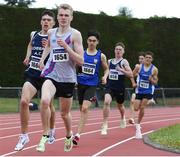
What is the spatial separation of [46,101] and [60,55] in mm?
745

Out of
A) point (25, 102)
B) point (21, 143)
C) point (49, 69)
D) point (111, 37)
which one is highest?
point (111, 37)

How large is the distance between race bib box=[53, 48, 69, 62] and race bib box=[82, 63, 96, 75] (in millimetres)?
2515

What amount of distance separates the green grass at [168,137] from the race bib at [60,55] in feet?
8.03

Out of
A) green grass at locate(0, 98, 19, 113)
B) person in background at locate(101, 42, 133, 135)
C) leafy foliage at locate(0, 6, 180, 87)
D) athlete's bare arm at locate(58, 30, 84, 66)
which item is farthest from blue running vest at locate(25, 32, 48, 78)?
leafy foliage at locate(0, 6, 180, 87)

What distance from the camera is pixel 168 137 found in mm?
11820

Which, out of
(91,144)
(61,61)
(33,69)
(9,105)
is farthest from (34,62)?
(9,105)

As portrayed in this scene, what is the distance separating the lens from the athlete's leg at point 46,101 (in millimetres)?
8891

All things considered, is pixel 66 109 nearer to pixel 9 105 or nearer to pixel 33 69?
pixel 33 69

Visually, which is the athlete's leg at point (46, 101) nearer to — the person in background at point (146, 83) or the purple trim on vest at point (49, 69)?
A: the purple trim on vest at point (49, 69)

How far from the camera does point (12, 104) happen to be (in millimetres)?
23547

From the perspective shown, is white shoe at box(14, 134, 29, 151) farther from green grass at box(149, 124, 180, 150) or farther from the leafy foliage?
the leafy foliage

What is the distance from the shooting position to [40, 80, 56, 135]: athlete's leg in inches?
350

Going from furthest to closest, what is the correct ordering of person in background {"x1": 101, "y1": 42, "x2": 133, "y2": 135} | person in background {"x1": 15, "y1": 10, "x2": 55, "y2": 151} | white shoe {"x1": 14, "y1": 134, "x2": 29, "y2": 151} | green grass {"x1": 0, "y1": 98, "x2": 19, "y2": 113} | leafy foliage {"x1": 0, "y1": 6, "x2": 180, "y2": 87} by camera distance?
1. leafy foliage {"x1": 0, "y1": 6, "x2": 180, "y2": 87}
2. green grass {"x1": 0, "y1": 98, "x2": 19, "y2": 113}
3. person in background {"x1": 101, "y1": 42, "x2": 133, "y2": 135}
4. person in background {"x1": 15, "y1": 10, "x2": 55, "y2": 151}
5. white shoe {"x1": 14, "y1": 134, "x2": 29, "y2": 151}

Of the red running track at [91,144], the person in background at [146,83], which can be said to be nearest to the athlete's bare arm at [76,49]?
the red running track at [91,144]
